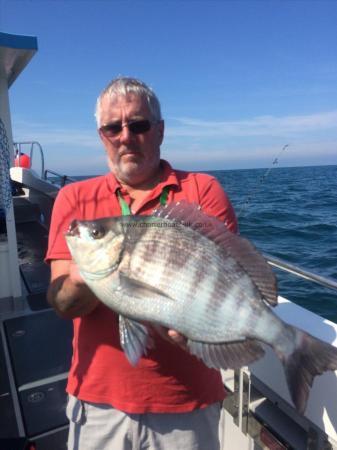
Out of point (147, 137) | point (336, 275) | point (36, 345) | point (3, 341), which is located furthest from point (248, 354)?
point (336, 275)

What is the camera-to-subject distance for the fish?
4.99ft

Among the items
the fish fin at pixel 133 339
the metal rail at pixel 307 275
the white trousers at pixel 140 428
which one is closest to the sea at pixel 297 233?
the metal rail at pixel 307 275

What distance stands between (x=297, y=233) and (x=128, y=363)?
10028 millimetres

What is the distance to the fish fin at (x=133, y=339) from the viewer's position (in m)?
1.58

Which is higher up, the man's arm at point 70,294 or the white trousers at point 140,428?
the man's arm at point 70,294

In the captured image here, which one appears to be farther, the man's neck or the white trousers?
the man's neck

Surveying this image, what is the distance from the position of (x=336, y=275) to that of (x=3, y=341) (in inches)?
228

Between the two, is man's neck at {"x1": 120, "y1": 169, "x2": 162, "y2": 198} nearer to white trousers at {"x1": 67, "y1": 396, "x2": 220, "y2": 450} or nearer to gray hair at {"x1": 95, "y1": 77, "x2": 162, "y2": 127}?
gray hair at {"x1": 95, "y1": 77, "x2": 162, "y2": 127}

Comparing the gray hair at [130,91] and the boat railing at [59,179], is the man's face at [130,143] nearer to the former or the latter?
the gray hair at [130,91]

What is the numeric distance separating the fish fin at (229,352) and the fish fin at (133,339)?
0.19 meters

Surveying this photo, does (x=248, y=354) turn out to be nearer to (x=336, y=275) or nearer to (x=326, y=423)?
(x=326, y=423)

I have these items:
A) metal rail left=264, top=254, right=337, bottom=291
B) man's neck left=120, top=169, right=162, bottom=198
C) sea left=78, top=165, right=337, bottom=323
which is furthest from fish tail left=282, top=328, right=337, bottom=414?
sea left=78, top=165, right=337, bottom=323

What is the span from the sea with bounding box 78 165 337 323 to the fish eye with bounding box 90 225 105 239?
2.26 meters

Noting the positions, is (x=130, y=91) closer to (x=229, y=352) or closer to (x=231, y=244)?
(x=231, y=244)
